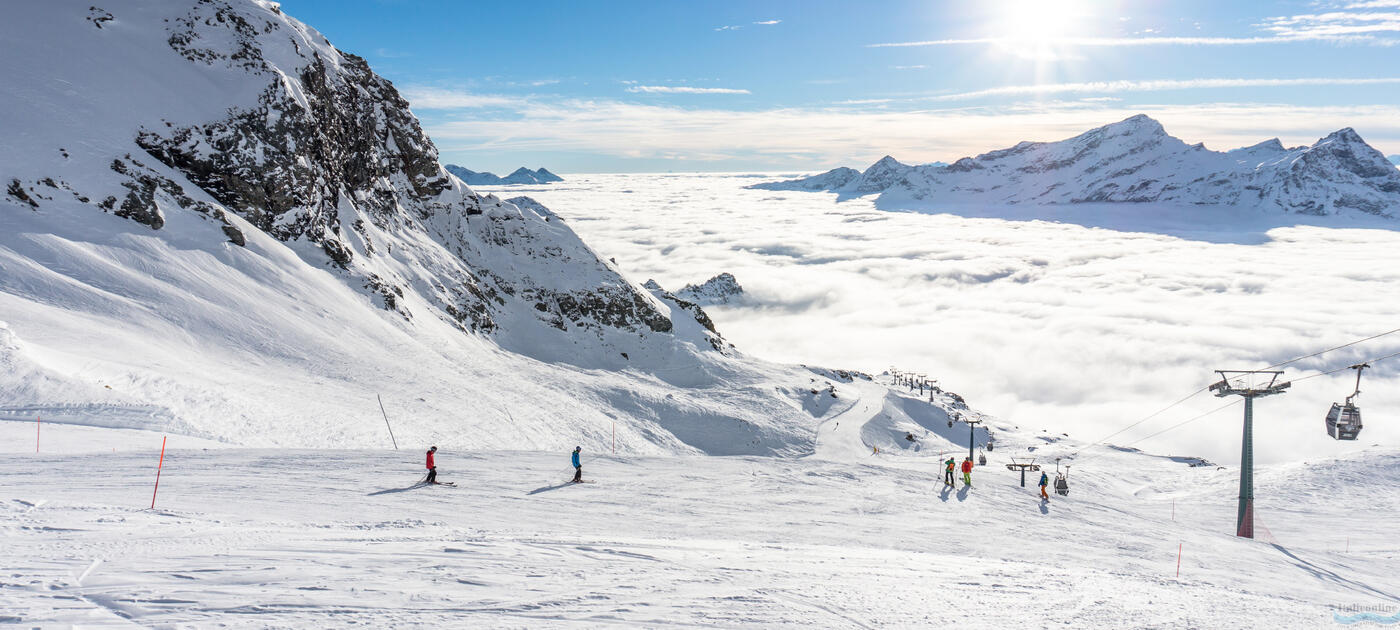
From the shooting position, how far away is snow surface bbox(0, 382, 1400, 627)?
33.9 feet

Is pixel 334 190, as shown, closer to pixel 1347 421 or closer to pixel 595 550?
pixel 595 550

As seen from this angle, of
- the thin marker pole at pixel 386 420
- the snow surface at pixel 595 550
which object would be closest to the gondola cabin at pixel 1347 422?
the snow surface at pixel 595 550

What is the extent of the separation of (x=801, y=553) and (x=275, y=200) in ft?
187

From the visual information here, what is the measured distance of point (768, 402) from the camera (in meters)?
68.8

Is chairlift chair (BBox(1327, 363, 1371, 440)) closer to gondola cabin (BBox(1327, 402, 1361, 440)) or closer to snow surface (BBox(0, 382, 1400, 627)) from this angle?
gondola cabin (BBox(1327, 402, 1361, 440))

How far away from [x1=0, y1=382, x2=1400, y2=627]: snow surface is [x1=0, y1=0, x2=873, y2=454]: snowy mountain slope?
978 centimetres

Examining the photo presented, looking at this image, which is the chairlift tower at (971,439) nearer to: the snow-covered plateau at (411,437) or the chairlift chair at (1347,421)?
the snow-covered plateau at (411,437)

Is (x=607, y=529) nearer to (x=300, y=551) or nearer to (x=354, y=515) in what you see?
(x=354, y=515)

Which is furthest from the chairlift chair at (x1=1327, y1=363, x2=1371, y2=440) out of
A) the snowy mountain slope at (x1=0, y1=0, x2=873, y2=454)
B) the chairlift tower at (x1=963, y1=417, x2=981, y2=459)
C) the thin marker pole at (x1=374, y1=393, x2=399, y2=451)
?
the thin marker pole at (x1=374, y1=393, x2=399, y2=451)

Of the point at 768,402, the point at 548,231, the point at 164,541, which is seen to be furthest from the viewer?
the point at 548,231

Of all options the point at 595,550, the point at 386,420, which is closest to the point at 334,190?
the point at 386,420

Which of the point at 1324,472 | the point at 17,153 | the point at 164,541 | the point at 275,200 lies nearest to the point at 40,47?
the point at 17,153

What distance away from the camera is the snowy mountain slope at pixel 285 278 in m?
31.2

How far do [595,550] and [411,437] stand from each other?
21051mm
